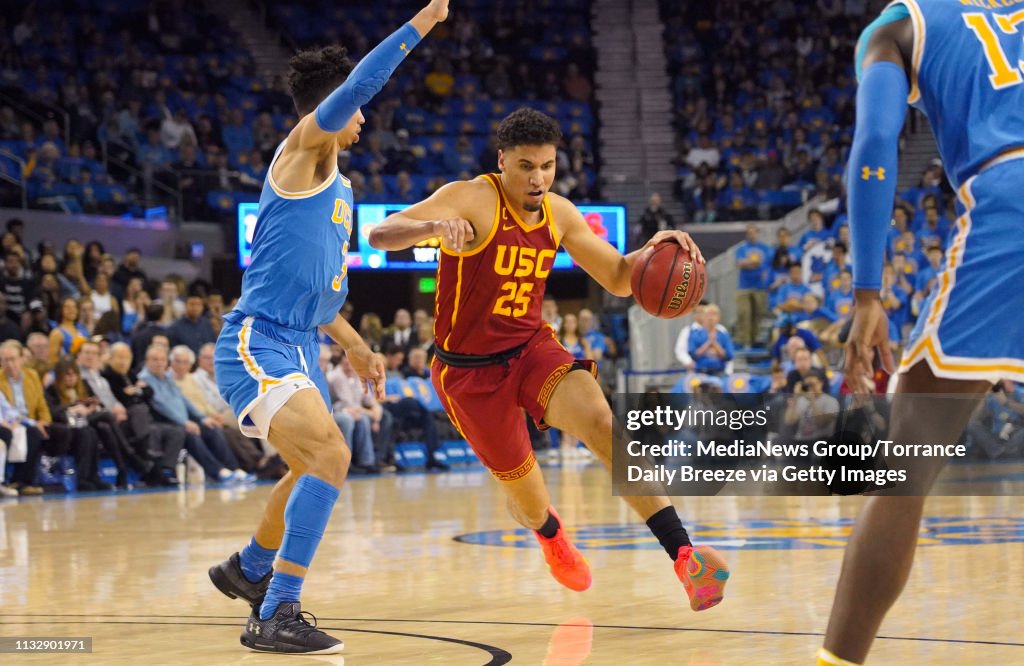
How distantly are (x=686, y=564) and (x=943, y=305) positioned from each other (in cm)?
189

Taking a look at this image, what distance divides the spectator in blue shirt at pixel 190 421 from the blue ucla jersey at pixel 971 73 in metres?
10.0

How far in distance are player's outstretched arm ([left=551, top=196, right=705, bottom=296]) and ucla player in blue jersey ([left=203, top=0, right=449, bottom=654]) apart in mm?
912

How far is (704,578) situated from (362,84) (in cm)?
193

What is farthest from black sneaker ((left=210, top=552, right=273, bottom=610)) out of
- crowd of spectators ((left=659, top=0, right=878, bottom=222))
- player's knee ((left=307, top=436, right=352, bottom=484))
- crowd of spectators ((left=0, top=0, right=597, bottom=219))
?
crowd of spectators ((left=659, top=0, right=878, bottom=222))

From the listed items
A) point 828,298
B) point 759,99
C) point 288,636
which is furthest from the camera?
point 759,99

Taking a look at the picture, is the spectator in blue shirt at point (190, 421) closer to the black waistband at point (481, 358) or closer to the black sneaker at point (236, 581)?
the black waistband at point (481, 358)

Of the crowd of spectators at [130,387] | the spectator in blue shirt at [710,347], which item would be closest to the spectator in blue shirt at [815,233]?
the spectator in blue shirt at [710,347]

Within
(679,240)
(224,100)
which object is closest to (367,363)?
(679,240)

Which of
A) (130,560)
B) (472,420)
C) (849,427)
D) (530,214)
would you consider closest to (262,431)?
(472,420)

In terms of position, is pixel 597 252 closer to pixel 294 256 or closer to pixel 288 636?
pixel 294 256

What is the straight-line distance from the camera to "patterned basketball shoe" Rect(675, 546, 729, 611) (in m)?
4.42

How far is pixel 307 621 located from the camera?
14.4ft

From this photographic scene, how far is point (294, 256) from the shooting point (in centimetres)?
471

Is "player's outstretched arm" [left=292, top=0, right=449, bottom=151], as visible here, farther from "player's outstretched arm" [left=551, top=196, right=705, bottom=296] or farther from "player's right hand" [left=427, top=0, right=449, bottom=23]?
"player's outstretched arm" [left=551, top=196, right=705, bottom=296]
